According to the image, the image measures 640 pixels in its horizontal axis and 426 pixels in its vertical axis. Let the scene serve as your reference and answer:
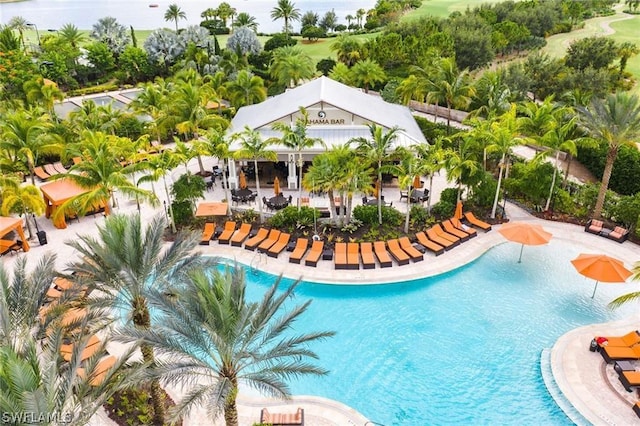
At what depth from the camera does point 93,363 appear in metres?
11.3

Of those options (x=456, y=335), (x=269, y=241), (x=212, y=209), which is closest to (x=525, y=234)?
(x=456, y=335)

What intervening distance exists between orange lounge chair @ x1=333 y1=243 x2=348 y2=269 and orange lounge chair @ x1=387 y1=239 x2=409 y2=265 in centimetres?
232

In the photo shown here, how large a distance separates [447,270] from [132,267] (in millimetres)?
14697

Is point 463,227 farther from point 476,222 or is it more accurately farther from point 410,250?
point 410,250

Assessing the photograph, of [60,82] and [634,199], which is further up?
[60,82]

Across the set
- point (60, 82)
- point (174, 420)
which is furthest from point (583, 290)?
point (60, 82)

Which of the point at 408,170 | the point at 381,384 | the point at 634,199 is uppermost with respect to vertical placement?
the point at 408,170

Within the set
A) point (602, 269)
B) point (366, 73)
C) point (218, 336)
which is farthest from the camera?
point (366, 73)

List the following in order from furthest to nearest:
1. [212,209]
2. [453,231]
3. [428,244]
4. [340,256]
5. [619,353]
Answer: [212,209], [453,231], [428,244], [340,256], [619,353]

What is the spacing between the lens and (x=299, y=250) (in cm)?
2409

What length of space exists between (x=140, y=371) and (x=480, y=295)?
48.9ft

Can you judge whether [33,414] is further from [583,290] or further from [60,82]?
[60,82]

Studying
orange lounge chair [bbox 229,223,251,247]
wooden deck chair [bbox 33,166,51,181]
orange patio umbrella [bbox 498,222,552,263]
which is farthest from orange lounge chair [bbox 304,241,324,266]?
wooden deck chair [bbox 33,166,51,181]

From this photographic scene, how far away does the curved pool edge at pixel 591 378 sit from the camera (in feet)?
50.2
